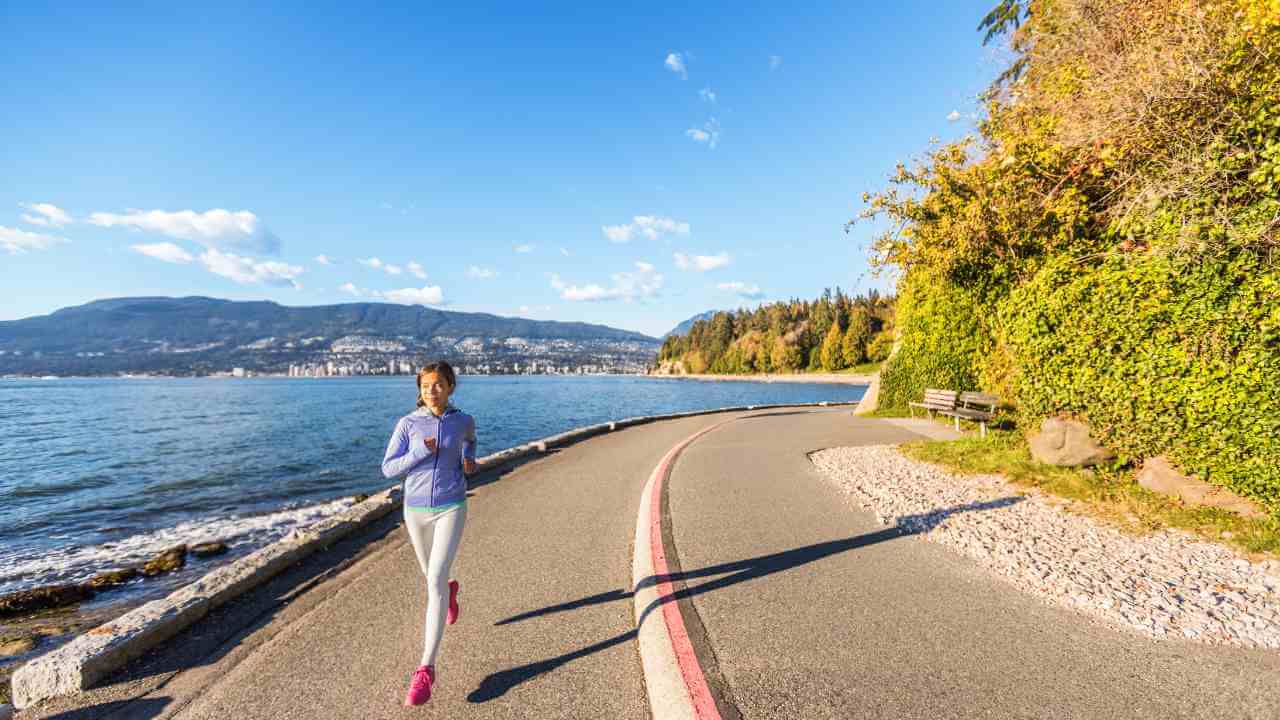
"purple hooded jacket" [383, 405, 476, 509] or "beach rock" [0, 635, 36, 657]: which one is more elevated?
"purple hooded jacket" [383, 405, 476, 509]

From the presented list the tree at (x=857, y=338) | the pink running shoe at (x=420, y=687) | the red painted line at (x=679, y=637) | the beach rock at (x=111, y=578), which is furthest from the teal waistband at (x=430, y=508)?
the tree at (x=857, y=338)

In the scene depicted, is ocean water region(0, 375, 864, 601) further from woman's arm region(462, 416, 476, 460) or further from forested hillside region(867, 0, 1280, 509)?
forested hillside region(867, 0, 1280, 509)

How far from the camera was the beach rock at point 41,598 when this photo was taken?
21.5ft

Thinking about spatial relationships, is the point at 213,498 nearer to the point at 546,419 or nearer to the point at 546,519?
the point at 546,519

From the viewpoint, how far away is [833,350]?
4520 inches

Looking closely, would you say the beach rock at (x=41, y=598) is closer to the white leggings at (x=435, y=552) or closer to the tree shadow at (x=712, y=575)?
the white leggings at (x=435, y=552)

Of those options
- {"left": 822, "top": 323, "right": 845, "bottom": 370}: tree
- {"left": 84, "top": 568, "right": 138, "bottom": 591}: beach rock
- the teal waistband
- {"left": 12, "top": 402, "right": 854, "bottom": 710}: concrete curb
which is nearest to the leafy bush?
the teal waistband

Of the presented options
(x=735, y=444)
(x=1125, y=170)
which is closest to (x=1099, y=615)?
(x=1125, y=170)

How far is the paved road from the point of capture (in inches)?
114

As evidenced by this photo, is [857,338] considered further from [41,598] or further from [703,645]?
[41,598]

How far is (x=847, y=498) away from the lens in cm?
751

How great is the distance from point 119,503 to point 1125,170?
23.2m

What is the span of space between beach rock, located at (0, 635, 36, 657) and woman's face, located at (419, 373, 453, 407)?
19.0 feet

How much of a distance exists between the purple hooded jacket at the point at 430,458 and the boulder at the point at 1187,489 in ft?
26.4
